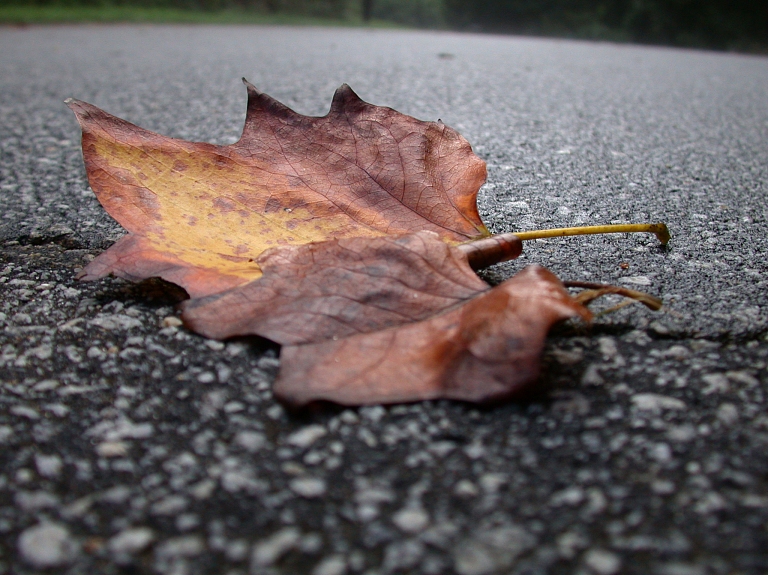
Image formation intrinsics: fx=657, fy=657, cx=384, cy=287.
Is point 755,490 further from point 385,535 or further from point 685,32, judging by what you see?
point 685,32

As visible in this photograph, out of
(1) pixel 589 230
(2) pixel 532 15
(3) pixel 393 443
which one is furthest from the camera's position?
(2) pixel 532 15

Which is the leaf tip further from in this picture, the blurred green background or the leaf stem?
the blurred green background

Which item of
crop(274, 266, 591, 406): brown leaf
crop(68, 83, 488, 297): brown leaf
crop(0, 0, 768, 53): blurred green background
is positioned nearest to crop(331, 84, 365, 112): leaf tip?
crop(68, 83, 488, 297): brown leaf

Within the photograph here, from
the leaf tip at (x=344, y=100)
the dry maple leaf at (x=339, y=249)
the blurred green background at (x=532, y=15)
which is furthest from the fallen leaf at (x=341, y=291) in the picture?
the blurred green background at (x=532, y=15)

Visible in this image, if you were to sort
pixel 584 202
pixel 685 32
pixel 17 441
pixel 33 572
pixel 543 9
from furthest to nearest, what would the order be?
1. pixel 543 9
2. pixel 685 32
3. pixel 584 202
4. pixel 17 441
5. pixel 33 572

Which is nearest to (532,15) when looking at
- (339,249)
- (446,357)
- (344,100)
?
(344,100)

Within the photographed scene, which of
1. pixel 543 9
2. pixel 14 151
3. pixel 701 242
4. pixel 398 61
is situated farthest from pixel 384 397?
pixel 543 9

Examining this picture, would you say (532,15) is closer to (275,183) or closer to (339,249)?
(275,183)
